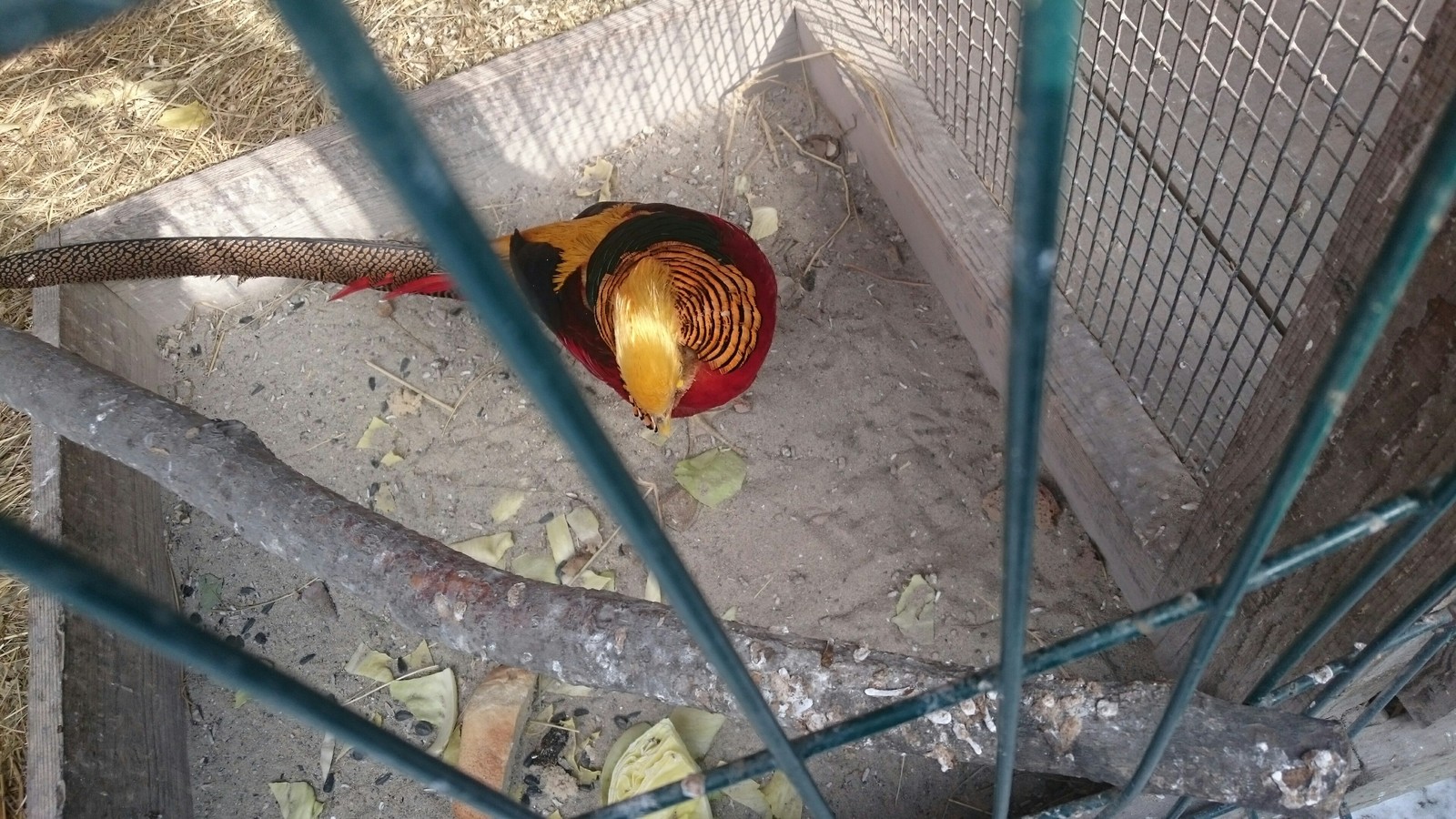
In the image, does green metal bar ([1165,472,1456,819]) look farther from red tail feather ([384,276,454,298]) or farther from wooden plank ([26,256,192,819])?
red tail feather ([384,276,454,298])

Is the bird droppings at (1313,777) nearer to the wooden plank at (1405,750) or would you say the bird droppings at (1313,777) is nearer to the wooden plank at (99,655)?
the wooden plank at (1405,750)

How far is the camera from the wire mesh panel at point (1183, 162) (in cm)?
181

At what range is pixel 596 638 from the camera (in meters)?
1.38

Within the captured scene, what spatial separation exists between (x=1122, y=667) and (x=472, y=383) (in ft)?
5.66

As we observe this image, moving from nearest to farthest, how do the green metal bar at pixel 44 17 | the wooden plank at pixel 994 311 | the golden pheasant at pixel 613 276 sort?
1. the green metal bar at pixel 44 17
2. the wooden plank at pixel 994 311
3. the golden pheasant at pixel 613 276

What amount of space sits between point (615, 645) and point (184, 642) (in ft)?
3.05

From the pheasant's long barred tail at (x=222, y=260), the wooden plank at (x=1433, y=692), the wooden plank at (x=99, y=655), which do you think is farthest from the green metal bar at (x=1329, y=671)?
the pheasant's long barred tail at (x=222, y=260)

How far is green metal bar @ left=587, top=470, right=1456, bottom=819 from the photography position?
0.71m

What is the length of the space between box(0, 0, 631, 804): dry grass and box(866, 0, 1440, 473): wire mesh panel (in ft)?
4.05

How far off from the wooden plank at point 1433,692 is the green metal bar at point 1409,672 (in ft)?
0.04

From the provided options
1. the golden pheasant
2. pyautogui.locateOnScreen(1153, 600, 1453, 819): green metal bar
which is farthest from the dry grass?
pyautogui.locateOnScreen(1153, 600, 1453, 819): green metal bar

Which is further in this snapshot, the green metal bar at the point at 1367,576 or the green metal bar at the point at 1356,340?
the green metal bar at the point at 1367,576

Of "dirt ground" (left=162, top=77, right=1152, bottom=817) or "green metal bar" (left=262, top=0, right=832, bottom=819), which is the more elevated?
"green metal bar" (left=262, top=0, right=832, bottom=819)

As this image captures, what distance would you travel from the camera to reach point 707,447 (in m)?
2.46
